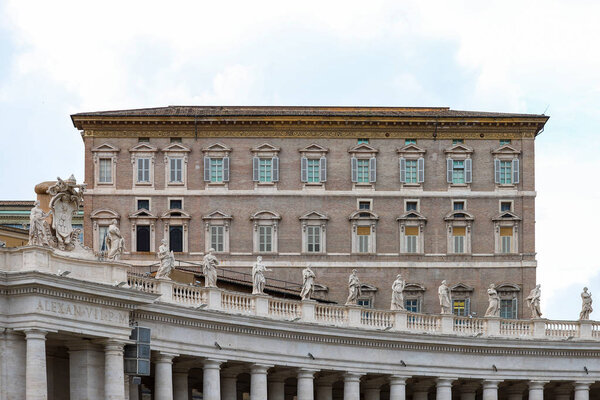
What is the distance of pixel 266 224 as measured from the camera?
11831cm

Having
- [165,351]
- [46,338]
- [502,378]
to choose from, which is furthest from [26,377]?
[502,378]

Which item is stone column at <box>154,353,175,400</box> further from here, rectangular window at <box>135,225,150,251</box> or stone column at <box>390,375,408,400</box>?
rectangular window at <box>135,225,150,251</box>

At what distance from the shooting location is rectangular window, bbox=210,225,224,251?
11769 cm

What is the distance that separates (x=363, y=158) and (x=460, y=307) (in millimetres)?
13000

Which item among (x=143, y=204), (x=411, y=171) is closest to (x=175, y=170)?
(x=143, y=204)

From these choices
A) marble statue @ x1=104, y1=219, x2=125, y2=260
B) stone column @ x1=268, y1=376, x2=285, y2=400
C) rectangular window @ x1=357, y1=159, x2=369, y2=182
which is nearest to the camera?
marble statue @ x1=104, y1=219, x2=125, y2=260

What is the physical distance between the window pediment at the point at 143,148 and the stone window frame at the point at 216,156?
368 cm

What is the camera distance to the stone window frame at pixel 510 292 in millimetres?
118312

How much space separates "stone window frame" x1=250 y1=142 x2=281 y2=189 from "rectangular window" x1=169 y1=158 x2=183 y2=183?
5220mm

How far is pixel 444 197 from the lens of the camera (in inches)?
4742

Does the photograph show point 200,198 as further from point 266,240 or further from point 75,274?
point 75,274

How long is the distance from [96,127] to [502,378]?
41295 mm

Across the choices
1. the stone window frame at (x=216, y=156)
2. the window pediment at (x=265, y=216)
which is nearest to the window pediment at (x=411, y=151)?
the window pediment at (x=265, y=216)

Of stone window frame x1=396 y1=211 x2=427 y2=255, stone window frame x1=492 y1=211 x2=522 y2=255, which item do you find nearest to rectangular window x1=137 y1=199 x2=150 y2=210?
stone window frame x1=396 y1=211 x2=427 y2=255
